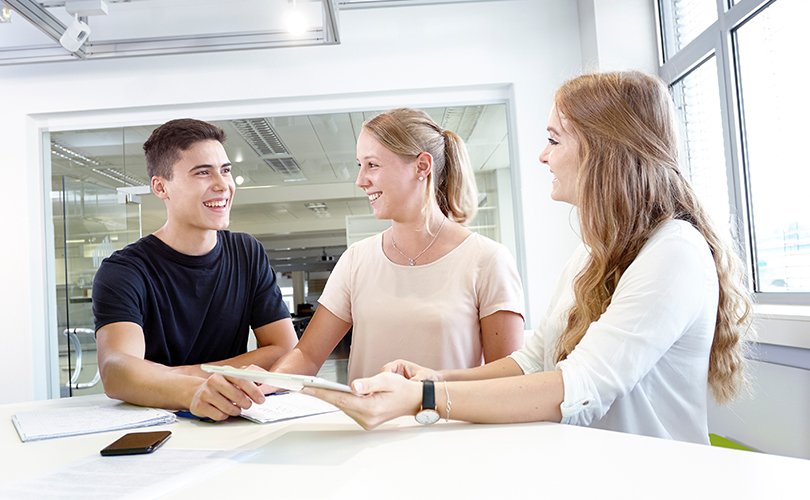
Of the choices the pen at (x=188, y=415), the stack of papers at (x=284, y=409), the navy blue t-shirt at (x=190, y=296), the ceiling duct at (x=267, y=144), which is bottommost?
the pen at (x=188, y=415)

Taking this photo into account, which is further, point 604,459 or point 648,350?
point 648,350

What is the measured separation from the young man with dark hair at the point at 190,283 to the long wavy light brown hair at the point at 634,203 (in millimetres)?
1119

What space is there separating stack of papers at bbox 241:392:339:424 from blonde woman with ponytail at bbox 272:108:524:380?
0.35 metres

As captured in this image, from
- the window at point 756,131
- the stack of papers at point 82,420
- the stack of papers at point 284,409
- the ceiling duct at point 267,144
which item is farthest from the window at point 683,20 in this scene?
the stack of papers at point 82,420

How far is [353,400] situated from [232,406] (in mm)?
333

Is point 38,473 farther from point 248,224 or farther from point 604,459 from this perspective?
point 248,224

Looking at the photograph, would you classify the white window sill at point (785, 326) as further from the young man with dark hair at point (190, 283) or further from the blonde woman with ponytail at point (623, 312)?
the young man with dark hair at point (190, 283)

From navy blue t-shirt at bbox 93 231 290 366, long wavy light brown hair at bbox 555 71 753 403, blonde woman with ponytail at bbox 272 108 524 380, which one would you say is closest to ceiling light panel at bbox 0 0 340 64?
navy blue t-shirt at bbox 93 231 290 366

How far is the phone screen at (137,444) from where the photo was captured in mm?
1020

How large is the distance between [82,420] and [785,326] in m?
2.13

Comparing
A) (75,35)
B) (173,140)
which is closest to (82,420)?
(173,140)

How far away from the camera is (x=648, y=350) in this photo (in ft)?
3.59

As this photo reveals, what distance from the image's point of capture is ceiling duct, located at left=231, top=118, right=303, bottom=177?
3.89 meters

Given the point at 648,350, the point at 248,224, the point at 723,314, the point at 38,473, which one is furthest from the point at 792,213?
the point at 248,224
